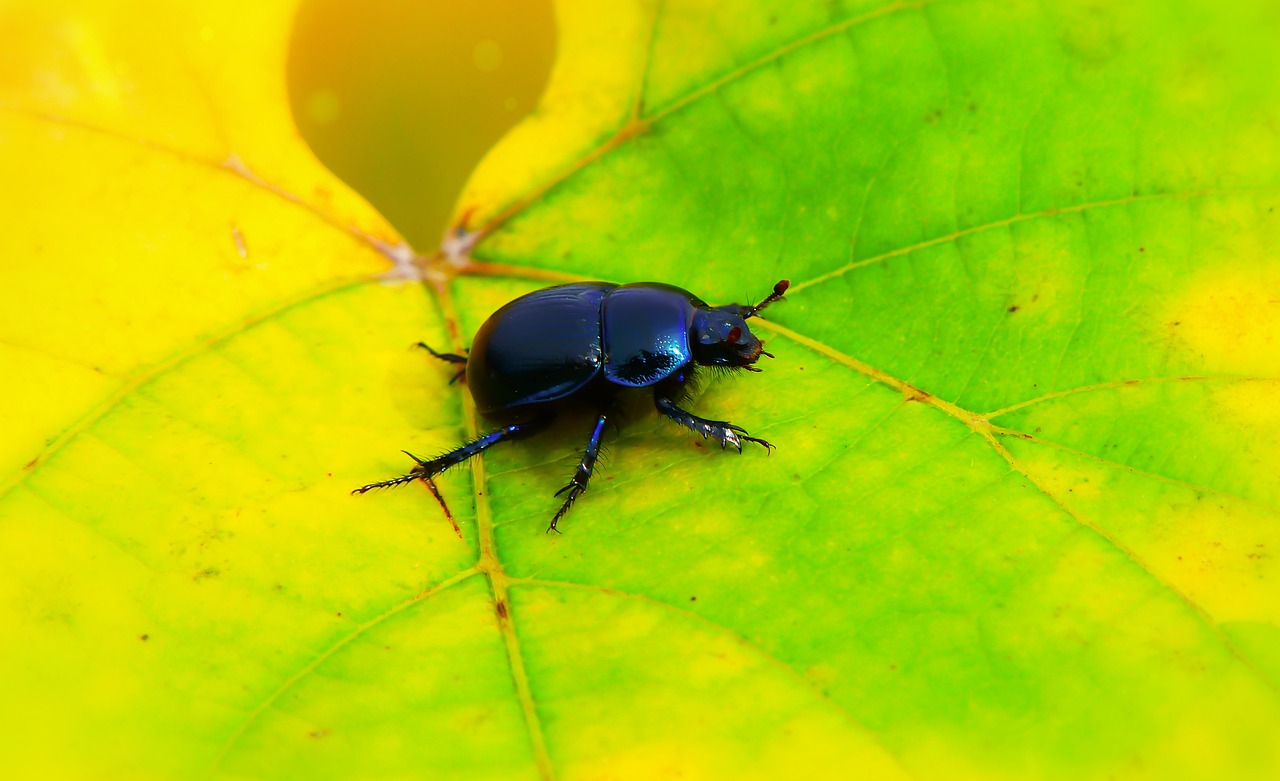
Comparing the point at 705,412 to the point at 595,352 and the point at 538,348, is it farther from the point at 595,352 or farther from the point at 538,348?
the point at 538,348

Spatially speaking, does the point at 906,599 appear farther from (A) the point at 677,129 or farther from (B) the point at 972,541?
(A) the point at 677,129

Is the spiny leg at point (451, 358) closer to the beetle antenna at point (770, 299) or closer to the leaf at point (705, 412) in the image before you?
the leaf at point (705, 412)

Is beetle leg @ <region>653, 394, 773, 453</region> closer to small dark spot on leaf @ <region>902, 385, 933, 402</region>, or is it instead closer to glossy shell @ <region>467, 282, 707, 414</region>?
glossy shell @ <region>467, 282, 707, 414</region>

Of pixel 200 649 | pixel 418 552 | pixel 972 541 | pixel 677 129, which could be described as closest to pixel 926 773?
pixel 972 541

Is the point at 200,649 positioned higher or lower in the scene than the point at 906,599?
higher

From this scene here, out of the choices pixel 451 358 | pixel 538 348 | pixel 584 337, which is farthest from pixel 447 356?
pixel 584 337

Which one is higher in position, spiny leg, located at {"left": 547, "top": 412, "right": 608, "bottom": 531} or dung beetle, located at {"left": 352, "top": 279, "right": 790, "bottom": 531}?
dung beetle, located at {"left": 352, "top": 279, "right": 790, "bottom": 531}

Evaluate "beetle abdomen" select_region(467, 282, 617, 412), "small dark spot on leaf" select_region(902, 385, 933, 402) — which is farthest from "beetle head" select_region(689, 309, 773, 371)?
"small dark spot on leaf" select_region(902, 385, 933, 402)
